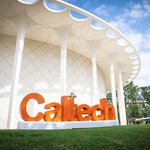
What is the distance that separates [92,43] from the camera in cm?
1872

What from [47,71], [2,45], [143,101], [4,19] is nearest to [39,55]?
[47,71]

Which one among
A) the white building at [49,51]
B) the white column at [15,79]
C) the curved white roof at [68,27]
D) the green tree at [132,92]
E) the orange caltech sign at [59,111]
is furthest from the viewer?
the green tree at [132,92]

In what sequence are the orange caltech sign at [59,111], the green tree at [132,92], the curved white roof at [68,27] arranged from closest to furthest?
the orange caltech sign at [59,111]
the curved white roof at [68,27]
the green tree at [132,92]

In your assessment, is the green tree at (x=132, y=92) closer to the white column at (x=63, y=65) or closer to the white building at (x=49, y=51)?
the white building at (x=49, y=51)

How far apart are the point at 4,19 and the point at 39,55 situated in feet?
16.9

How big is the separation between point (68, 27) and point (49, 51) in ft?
14.6

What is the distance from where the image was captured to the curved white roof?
44.9ft

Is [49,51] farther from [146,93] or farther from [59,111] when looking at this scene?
[146,93]

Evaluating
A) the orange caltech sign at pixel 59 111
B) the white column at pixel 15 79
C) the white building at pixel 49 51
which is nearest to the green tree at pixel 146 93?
the white building at pixel 49 51

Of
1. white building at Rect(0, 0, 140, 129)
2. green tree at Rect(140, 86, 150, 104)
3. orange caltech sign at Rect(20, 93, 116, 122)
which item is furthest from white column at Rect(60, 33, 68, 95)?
green tree at Rect(140, 86, 150, 104)

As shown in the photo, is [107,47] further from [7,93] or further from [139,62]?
[7,93]

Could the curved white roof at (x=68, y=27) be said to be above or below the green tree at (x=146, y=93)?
above

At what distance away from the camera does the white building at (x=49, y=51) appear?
13867mm

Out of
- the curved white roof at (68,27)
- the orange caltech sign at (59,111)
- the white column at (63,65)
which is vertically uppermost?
the curved white roof at (68,27)
